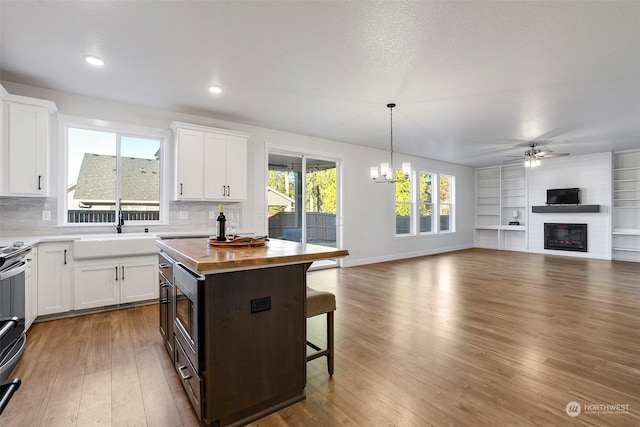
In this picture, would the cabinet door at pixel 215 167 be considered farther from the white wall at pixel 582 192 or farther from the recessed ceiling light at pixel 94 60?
the white wall at pixel 582 192

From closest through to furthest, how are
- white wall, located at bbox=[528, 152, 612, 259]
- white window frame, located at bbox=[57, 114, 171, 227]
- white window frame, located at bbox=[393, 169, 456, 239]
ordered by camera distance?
white window frame, located at bbox=[57, 114, 171, 227] → white wall, located at bbox=[528, 152, 612, 259] → white window frame, located at bbox=[393, 169, 456, 239]

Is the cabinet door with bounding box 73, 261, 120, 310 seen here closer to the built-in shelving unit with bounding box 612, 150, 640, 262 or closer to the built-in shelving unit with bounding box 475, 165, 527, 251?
the built-in shelving unit with bounding box 475, 165, 527, 251

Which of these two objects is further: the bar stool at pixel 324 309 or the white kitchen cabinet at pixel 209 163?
the white kitchen cabinet at pixel 209 163

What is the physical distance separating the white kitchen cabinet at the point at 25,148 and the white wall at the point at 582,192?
1083cm

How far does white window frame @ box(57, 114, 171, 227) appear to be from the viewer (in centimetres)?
377

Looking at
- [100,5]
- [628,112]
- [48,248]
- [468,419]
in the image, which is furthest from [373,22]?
[628,112]

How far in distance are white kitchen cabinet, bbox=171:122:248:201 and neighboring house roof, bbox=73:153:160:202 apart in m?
0.53

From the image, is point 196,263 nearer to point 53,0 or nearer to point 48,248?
point 53,0

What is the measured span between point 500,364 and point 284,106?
3.83 meters

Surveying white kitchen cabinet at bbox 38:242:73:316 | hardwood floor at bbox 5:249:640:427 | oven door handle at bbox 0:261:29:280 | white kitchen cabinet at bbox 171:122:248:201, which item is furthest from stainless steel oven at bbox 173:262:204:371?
white kitchen cabinet at bbox 171:122:248:201

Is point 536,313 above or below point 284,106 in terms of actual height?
below

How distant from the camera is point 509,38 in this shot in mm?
2537

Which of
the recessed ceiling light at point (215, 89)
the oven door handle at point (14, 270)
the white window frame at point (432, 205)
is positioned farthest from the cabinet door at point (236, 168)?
the white window frame at point (432, 205)

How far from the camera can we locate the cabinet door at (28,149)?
322cm
